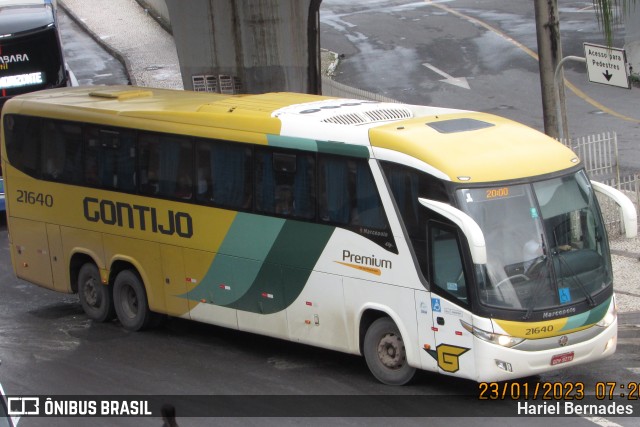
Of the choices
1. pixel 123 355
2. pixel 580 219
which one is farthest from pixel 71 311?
pixel 580 219

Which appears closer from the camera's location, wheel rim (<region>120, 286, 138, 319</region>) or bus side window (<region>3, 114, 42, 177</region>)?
wheel rim (<region>120, 286, 138, 319</region>)

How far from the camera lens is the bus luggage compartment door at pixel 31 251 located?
1611cm

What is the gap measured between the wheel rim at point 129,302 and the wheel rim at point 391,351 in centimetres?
454

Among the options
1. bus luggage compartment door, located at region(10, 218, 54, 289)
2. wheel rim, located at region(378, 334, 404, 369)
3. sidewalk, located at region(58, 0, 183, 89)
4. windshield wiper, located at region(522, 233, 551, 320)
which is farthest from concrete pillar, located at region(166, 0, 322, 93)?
sidewalk, located at region(58, 0, 183, 89)

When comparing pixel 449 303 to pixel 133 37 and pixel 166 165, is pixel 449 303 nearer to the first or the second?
pixel 166 165

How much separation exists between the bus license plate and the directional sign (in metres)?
6.30

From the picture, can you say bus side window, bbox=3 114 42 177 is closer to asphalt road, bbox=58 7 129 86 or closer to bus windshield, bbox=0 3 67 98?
bus windshield, bbox=0 3 67 98

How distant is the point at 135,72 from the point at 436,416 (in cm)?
2570

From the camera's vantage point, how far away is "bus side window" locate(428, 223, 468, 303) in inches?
432

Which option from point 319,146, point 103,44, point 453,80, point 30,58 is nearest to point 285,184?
point 319,146

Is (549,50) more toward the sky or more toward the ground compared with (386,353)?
more toward the sky

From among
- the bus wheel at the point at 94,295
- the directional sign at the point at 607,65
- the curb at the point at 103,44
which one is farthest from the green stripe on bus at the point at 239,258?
the curb at the point at 103,44

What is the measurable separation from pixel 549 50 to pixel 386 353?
7017 millimetres

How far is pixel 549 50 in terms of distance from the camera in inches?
666
